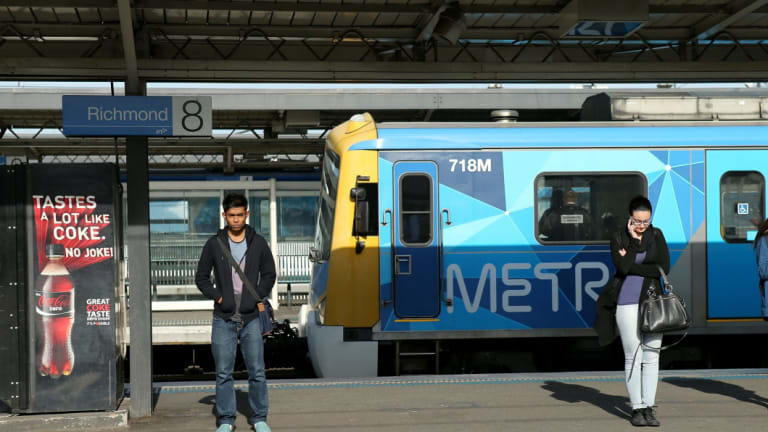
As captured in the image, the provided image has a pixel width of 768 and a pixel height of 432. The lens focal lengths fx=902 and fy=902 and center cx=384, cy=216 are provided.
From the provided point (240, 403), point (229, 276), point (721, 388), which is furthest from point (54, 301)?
point (721, 388)

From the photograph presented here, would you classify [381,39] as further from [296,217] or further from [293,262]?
[293,262]

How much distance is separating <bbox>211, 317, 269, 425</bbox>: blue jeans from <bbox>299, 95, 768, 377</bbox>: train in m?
2.73

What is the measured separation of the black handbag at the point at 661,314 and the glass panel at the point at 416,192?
10.6 feet

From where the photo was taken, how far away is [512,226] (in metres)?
9.22

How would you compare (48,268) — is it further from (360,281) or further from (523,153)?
(523,153)

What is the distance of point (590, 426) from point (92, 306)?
147 inches

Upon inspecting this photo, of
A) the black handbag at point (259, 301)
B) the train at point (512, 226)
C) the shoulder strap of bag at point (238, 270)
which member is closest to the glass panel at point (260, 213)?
the train at point (512, 226)

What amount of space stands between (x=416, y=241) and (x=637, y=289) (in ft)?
10.3

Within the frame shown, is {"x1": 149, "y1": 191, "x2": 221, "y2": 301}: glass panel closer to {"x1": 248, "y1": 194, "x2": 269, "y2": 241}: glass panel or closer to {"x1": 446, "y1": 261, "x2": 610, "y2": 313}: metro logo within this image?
{"x1": 248, "y1": 194, "x2": 269, "y2": 241}: glass panel

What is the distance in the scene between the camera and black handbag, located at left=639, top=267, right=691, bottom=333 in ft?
20.5

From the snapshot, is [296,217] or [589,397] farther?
[296,217]

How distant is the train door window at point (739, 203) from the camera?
30.9ft

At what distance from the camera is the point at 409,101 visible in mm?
14812

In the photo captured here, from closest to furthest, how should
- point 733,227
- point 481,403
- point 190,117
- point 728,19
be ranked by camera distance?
point 190,117
point 481,403
point 728,19
point 733,227
